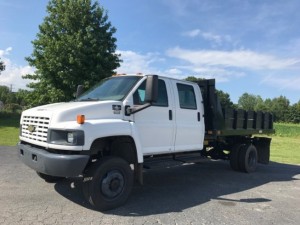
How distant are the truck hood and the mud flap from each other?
6.24 meters

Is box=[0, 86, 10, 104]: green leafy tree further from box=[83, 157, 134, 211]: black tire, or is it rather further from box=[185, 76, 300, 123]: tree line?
box=[83, 157, 134, 211]: black tire

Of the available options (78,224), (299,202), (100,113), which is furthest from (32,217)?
(299,202)

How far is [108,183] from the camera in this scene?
19.3 ft

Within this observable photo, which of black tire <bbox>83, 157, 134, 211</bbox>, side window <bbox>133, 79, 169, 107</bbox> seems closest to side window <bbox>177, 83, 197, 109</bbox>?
side window <bbox>133, 79, 169, 107</bbox>

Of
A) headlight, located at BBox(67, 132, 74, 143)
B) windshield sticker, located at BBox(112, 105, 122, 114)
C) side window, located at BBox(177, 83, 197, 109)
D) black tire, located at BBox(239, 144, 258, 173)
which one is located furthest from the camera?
black tire, located at BBox(239, 144, 258, 173)

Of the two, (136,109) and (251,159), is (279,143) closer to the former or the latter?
Result: (251,159)

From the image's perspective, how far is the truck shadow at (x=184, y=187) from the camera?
6.28 metres

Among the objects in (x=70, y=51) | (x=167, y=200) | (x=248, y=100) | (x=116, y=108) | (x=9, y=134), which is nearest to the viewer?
(x=116, y=108)

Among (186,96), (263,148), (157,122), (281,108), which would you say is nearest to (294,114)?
(281,108)

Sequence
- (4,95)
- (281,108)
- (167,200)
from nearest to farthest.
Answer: (167,200) → (4,95) → (281,108)

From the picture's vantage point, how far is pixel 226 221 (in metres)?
5.65

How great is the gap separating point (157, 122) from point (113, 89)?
3.58 ft

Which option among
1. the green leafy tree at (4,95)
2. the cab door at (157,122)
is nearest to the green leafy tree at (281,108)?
the green leafy tree at (4,95)

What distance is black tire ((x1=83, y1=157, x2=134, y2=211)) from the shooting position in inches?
225
